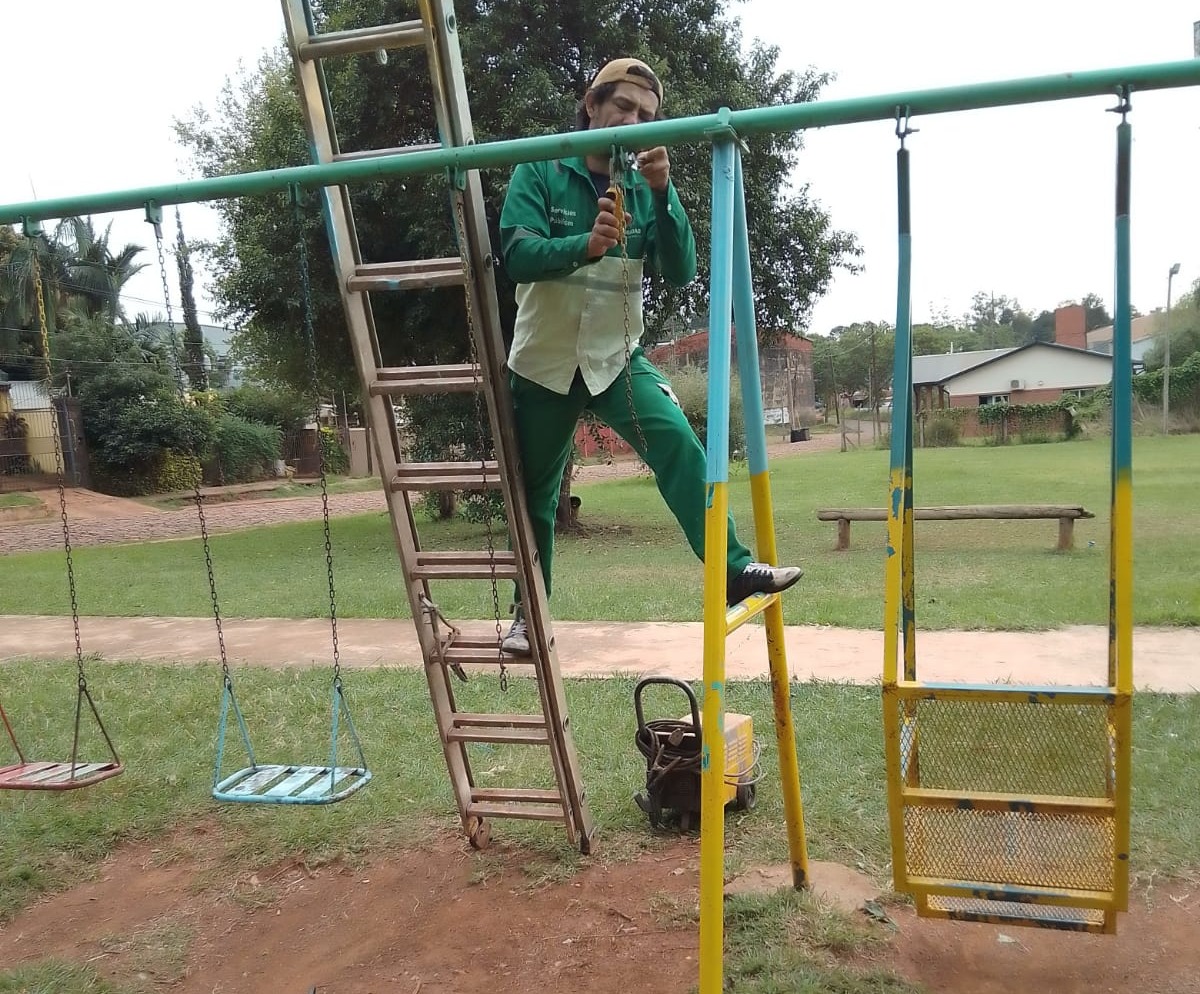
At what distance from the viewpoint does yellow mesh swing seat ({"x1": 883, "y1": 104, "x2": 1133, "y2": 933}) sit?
224 cm

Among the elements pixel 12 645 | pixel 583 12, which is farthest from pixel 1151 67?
pixel 583 12

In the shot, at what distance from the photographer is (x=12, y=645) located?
757 centimetres

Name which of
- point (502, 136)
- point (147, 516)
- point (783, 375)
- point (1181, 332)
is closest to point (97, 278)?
point (147, 516)

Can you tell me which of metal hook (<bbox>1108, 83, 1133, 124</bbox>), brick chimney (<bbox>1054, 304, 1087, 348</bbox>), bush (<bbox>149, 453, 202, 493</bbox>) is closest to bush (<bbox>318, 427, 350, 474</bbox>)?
bush (<bbox>149, 453, 202, 493</bbox>)

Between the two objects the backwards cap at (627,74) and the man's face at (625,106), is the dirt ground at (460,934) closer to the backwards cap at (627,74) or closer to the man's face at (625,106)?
the man's face at (625,106)

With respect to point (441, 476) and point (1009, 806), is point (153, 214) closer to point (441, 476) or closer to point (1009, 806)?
point (441, 476)

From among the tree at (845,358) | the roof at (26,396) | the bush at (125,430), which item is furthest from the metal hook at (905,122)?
the roof at (26,396)

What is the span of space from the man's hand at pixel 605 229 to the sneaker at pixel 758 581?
970 millimetres

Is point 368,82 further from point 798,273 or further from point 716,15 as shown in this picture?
point 798,273

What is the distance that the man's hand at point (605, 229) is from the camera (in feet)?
7.80

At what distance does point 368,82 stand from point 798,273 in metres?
5.44

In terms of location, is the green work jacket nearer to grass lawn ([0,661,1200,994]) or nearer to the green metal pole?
the green metal pole

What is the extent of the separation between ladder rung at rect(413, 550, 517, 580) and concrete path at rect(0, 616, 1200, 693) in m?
1.83

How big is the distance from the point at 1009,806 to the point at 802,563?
23.9ft
